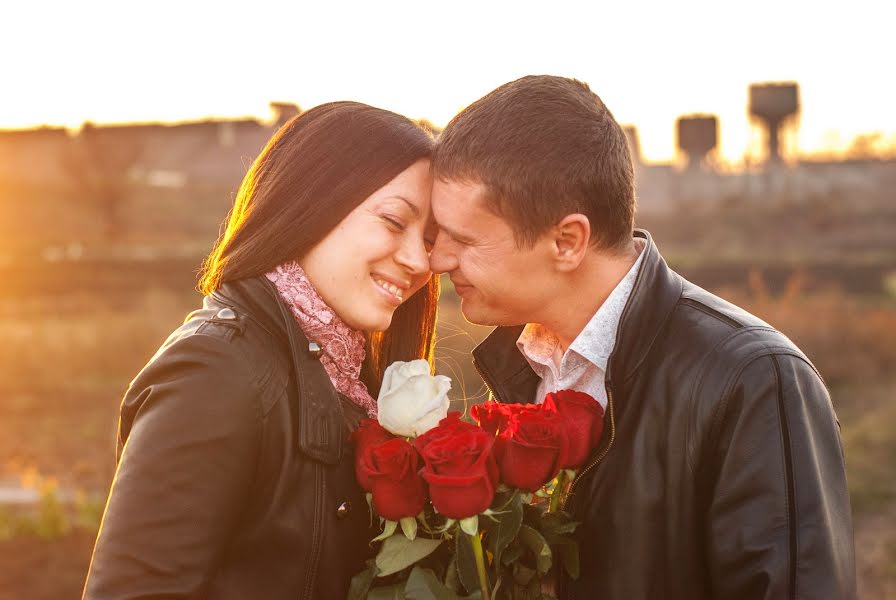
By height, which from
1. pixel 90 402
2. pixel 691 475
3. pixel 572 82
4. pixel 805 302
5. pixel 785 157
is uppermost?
pixel 572 82

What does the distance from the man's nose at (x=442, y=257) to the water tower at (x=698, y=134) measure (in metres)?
31.4

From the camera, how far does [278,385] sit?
2.41 metres

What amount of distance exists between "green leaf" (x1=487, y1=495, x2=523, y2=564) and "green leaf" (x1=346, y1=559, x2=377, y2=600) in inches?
11.9

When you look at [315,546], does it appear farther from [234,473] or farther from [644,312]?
[644,312]

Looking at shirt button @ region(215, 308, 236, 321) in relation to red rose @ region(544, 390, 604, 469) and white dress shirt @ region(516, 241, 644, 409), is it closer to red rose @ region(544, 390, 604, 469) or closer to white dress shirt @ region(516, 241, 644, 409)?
red rose @ region(544, 390, 604, 469)

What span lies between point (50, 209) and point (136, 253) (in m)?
2.13

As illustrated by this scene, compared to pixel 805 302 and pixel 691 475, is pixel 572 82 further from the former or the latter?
pixel 805 302

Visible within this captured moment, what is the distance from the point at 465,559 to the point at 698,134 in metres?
32.7

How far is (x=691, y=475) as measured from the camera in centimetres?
239

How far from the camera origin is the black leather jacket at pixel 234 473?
221cm

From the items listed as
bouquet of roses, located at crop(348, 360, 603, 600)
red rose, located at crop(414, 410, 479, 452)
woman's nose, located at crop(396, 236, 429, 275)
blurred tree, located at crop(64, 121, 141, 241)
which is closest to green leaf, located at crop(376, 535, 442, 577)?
bouquet of roses, located at crop(348, 360, 603, 600)

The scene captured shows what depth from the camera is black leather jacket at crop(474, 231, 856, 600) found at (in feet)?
7.38

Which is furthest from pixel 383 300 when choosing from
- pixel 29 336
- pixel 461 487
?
pixel 29 336

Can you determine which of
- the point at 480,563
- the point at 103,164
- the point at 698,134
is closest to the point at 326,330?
the point at 480,563
